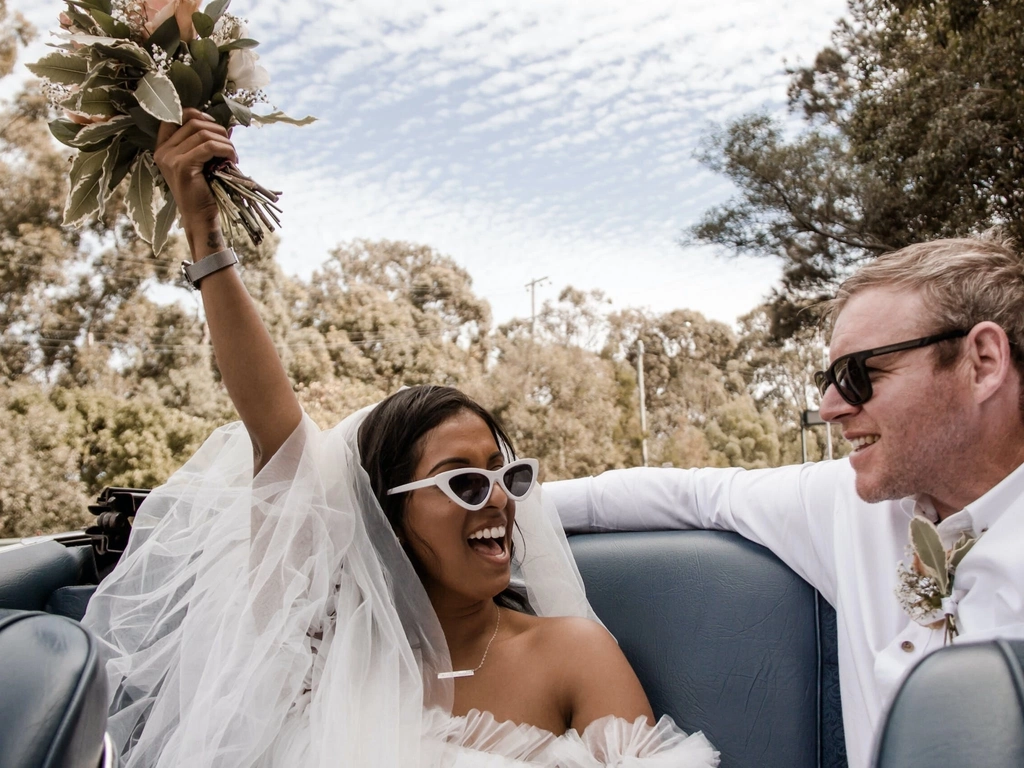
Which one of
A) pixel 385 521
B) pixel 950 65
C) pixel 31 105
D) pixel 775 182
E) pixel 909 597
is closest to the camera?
pixel 909 597

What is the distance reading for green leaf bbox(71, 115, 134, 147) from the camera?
6.01 feet

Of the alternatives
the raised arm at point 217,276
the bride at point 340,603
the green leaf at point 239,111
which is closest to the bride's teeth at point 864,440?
the bride at point 340,603

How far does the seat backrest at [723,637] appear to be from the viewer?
2.16 meters

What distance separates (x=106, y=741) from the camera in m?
Answer: 1.31

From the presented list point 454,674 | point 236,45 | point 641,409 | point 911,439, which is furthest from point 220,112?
point 641,409

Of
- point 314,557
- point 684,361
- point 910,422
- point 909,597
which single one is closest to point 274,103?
point 314,557

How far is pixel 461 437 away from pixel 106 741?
3.63 feet

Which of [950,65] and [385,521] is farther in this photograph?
[950,65]

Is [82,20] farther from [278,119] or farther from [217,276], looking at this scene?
[217,276]

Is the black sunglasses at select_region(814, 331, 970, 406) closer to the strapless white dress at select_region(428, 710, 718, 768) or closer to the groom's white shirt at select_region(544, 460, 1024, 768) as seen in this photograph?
→ the groom's white shirt at select_region(544, 460, 1024, 768)

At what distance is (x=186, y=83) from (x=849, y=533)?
1.73 metres

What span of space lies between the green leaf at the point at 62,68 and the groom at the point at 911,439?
5.61 ft

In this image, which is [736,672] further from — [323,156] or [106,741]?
[323,156]

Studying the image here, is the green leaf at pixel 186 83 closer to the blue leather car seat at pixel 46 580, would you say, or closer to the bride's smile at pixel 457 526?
the bride's smile at pixel 457 526
